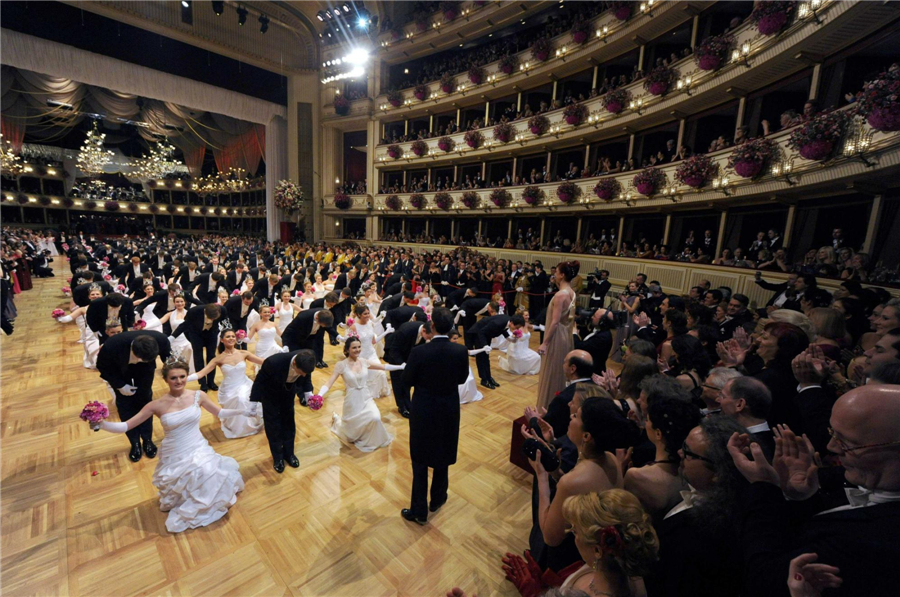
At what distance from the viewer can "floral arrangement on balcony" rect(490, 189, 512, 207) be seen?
15234 millimetres

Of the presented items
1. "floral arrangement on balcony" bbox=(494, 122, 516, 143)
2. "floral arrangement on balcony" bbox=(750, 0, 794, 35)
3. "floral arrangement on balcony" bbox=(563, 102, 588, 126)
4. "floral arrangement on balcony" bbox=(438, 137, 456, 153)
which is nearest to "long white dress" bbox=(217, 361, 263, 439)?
"floral arrangement on balcony" bbox=(750, 0, 794, 35)

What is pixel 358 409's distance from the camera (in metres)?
4.39

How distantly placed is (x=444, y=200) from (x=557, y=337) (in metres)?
14.0

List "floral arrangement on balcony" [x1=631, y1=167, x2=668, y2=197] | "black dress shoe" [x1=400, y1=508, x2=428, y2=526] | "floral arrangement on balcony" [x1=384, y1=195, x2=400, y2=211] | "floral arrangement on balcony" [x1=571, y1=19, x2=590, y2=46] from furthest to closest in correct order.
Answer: "floral arrangement on balcony" [x1=384, y1=195, x2=400, y2=211] < "floral arrangement on balcony" [x1=571, y1=19, x2=590, y2=46] < "floral arrangement on balcony" [x1=631, y1=167, x2=668, y2=197] < "black dress shoe" [x1=400, y1=508, x2=428, y2=526]

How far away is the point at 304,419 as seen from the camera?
5.05 m

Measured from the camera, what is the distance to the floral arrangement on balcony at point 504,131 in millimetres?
15055

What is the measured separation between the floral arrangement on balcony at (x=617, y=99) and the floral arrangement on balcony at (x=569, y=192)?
96.5 inches

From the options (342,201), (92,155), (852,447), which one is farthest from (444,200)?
(92,155)

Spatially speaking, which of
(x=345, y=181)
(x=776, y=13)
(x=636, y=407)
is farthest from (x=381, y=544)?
(x=345, y=181)

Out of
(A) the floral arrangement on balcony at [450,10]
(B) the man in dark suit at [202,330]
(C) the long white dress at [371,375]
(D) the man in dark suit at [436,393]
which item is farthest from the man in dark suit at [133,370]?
(A) the floral arrangement on balcony at [450,10]

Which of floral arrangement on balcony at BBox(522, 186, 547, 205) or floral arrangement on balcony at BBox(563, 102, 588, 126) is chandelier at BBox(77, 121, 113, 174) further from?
floral arrangement on balcony at BBox(563, 102, 588, 126)

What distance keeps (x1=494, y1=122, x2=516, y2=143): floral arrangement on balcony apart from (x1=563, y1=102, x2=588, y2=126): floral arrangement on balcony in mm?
2738

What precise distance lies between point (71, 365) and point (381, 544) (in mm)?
6861

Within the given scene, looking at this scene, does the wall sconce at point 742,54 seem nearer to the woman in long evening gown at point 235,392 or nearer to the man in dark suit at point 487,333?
the man in dark suit at point 487,333
